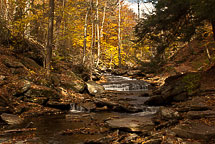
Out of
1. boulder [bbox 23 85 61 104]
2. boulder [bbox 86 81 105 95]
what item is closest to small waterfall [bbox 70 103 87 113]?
boulder [bbox 23 85 61 104]

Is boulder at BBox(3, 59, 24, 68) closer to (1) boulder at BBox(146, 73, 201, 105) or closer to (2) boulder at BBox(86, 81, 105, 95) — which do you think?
(2) boulder at BBox(86, 81, 105, 95)

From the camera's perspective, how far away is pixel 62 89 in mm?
12070

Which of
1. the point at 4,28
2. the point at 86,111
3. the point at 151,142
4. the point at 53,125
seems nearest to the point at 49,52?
the point at 4,28

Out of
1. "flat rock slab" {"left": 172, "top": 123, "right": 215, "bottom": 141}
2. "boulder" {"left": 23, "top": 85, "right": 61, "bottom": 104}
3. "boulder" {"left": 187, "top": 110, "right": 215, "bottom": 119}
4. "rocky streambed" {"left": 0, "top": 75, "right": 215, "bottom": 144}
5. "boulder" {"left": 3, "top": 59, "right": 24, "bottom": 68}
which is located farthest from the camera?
"boulder" {"left": 3, "top": 59, "right": 24, "bottom": 68}

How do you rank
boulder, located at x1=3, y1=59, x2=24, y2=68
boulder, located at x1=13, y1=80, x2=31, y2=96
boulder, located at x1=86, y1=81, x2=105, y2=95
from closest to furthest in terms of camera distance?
boulder, located at x1=13, y1=80, x2=31, y2=96 → boulder, located at x1=3, y1=59, x2=24, y2=68 → boulder, located at x1=86, y1=81, x2=105, y2=95

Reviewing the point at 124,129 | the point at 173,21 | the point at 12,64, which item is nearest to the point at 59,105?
the point at 12,64

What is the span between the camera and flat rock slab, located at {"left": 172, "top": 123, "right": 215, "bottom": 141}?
4430 millimetres

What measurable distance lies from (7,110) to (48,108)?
215 centimetres

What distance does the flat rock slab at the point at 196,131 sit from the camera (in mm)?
4430

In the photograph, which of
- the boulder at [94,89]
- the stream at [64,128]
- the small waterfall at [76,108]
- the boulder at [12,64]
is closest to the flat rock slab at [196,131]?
the stream at [64,128]

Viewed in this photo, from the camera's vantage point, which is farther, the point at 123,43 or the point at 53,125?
the point at 123,43

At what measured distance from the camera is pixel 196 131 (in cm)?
468

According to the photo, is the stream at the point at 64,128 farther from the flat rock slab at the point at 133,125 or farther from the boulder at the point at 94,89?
the boulder at the point at 94,89

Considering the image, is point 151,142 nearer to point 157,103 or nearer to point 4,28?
point 157,103
